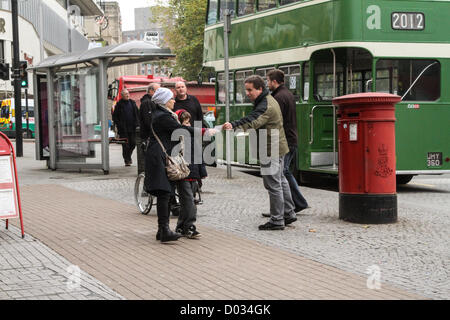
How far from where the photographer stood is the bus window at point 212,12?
1745cm

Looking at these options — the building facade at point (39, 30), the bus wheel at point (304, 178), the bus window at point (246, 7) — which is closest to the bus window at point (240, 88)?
the bus window at point (246, 7)

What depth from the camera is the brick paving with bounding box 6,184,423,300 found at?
557 centimetres

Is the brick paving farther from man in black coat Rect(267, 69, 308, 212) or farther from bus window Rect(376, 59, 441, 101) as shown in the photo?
bus window Rect(376, 59, 441, 101)

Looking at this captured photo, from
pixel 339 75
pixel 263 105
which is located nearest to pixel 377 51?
pixel 339 75

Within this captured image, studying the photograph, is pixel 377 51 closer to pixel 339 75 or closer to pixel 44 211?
pixel 339 75

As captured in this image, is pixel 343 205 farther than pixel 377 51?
No

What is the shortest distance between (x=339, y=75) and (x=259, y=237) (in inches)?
254

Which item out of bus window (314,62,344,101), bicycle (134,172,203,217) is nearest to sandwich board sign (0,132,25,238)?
bicycle (134,172,203,217)

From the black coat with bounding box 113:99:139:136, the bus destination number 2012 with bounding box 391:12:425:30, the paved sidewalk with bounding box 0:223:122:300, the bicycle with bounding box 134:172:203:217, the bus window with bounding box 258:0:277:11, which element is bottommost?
the paved sidewalk with bounding box 0:223:122:300

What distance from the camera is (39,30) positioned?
190ft

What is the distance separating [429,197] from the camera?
1230 centimetres

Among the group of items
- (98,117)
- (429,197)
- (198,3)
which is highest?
(198,3)

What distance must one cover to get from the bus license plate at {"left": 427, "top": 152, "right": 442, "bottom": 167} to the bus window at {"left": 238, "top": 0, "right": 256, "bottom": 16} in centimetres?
501
